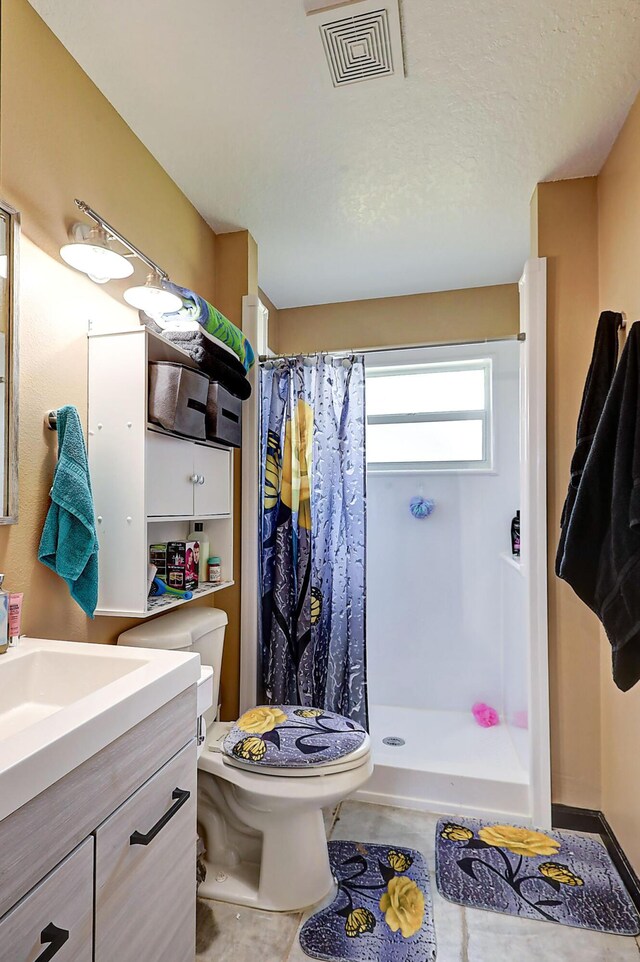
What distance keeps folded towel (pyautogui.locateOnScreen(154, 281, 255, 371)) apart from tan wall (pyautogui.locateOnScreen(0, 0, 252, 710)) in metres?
0.16

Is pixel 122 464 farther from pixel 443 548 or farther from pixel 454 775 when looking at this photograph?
pixel 443 548

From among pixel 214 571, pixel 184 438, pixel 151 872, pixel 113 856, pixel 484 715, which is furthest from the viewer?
pixel 484 715

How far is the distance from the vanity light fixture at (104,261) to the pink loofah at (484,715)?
7.86 feet

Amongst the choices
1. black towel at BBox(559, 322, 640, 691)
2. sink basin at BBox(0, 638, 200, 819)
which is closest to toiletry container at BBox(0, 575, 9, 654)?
sink basin at BBox(0, 638, 200, 819)

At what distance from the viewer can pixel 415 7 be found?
1270 mm

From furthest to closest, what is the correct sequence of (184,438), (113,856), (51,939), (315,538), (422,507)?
(422,507) < (315,538) < (184,438) < (113,856) < (51,939)

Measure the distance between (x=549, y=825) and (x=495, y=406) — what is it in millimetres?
1863

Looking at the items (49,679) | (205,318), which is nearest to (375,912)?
(49,679)

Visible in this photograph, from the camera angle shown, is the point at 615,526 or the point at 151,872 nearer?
the point at 151,872

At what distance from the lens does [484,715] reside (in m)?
2.62

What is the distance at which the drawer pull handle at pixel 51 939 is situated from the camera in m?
0.70

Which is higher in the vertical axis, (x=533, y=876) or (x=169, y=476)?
(x=169, y=476)

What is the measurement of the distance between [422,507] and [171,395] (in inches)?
65.7

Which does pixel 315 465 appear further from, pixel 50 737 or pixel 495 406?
pixel 50 737
